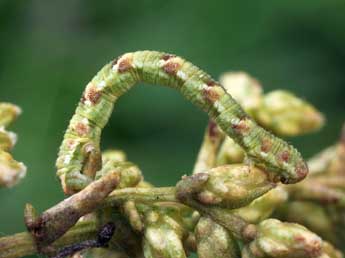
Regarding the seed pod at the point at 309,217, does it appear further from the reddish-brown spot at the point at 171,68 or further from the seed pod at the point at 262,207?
the reddish-brown spot at the point at 171,68

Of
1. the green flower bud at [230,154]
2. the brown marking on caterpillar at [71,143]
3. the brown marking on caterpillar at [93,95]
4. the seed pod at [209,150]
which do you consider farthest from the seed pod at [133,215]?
the green flower bud at [230,154]

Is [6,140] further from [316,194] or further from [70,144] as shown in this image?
[316,194]

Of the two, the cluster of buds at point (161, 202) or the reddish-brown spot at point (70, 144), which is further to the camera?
the reddish-brown spot at point (70, 144)

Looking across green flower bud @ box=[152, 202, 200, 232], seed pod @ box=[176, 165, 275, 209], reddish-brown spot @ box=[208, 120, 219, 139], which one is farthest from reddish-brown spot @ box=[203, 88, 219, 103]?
reddish-brown spot @ box=[208, 120, 219, 139]

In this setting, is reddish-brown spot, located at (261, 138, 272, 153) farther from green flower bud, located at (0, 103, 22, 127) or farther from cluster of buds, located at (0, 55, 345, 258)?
green flower bud, located at (0, 103, 22, 127)

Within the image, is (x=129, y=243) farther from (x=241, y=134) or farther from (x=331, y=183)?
(x=331, y=183)

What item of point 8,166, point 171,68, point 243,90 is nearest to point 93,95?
point 171,68

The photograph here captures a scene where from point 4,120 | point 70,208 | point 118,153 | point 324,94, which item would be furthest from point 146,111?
point 70,208
